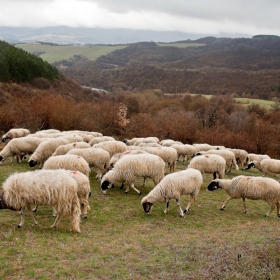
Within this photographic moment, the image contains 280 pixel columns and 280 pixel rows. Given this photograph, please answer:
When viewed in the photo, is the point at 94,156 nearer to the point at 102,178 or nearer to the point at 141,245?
the point at 102,178

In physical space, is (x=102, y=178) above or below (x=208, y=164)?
below

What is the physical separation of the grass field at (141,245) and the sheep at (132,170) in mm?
1001

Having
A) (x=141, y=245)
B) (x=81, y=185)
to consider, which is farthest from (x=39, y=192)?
(x=141, y=245)

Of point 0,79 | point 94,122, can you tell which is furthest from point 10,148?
point 0,79

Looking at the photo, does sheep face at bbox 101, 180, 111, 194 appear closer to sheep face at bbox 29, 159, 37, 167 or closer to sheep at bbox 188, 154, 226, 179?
sheep at bbox 188, 154, 226, 179

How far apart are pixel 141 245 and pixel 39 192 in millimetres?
3442

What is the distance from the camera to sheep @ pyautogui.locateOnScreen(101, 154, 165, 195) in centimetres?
1375

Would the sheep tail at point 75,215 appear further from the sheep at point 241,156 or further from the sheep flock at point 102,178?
the sheep at point 241,156

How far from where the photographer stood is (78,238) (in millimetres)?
8969

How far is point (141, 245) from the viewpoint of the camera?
28.8 feet

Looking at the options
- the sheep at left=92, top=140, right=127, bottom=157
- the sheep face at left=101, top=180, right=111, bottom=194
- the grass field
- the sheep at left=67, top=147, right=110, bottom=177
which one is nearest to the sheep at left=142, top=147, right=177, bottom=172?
the sheep at left=92, top=140, right=127, bottom=157

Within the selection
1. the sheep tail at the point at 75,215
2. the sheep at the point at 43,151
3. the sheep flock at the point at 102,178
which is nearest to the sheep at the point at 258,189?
the sheep flock at the point at 102,178

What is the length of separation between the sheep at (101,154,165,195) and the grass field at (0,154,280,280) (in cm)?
100

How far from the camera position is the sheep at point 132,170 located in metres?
13.8
